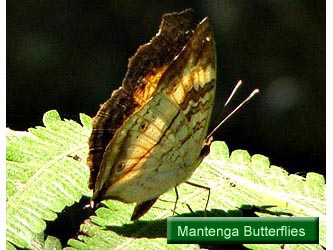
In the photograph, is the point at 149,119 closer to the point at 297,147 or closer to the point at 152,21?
the point at 152,21

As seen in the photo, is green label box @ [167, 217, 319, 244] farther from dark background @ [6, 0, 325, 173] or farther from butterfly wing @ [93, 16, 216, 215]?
dark background @ [6, 0, 325, 173]

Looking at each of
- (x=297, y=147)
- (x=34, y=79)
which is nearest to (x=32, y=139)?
(x=34, y=79)

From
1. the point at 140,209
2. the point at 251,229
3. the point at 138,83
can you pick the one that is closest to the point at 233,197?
the point at 251,229

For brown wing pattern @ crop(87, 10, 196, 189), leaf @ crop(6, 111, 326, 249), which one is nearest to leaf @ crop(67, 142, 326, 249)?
leaf @ crop(6, 111, 326, 249)

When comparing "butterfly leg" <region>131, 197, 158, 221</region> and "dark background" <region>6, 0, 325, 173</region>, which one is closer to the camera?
"butterfly leg" <region>131, 197, 158, 221</region>

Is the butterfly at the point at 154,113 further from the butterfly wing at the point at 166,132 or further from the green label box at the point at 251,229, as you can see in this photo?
the green label box at the point at 251,229

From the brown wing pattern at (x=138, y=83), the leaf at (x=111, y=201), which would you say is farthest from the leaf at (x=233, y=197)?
the brown wing pattern at (x=138, y=83)

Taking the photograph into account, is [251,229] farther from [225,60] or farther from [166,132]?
[225,60]
